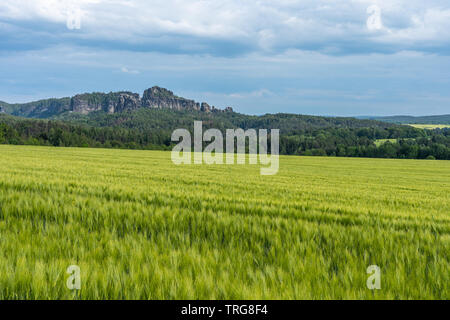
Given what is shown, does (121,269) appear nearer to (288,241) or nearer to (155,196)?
(288,241)

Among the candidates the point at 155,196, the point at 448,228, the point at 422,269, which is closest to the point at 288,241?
the point at 422,269

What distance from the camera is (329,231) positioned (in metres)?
4.78

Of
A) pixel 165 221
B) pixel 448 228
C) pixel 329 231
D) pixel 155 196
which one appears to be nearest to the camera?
pixel 329 231

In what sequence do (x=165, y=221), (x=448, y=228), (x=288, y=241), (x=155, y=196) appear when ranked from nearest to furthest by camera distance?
(x=288, y=241) < (x=165, y=221) < (x=448, y=228) < (x=155, y=196)

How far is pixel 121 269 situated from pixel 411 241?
405cm
